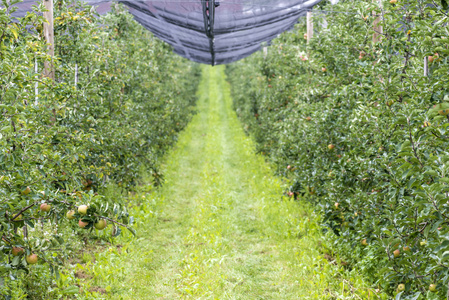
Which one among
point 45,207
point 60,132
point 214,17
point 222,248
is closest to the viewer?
point 45,207

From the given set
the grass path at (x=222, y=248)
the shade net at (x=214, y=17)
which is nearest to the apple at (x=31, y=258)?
the grass path at (x=222, y=248)

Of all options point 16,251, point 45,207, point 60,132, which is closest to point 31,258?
point 16,251

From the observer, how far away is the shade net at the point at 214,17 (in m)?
5.58

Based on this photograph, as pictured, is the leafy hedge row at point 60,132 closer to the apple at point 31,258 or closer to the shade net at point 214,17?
the apple at point 31,258

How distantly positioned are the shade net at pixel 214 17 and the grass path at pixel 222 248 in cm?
316

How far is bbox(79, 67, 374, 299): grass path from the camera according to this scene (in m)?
4.34

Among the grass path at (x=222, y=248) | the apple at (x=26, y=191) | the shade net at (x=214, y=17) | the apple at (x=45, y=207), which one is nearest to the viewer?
the apple at (x=45, y=207)

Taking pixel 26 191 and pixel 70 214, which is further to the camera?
pixel 26 191

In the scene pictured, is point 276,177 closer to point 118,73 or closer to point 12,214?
point 118,73

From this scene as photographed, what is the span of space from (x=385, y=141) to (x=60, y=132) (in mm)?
2957

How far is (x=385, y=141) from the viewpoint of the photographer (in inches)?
138

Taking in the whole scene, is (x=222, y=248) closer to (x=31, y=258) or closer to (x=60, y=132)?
(x=60, y=132)

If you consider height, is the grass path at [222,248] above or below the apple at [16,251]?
below

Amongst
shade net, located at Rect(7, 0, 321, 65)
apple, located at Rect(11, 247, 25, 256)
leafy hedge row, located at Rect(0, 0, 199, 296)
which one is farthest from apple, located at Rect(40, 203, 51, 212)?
shade net, located at Rect(7, 0, 321, 65)
